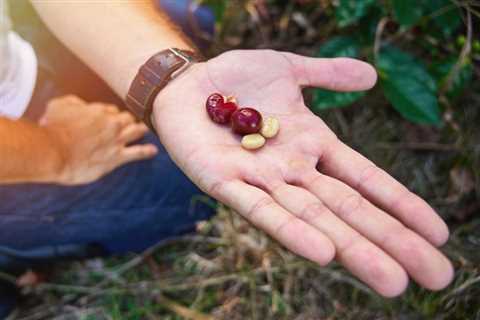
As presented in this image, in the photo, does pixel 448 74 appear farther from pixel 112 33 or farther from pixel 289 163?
pixel 112 33

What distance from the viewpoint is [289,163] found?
1.16 m

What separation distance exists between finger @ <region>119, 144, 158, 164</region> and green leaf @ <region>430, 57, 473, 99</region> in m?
0.88

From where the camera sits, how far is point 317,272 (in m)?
1.63

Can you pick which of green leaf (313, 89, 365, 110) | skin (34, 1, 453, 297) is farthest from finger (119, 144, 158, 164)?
green leaf (313, 89, 365, 110)

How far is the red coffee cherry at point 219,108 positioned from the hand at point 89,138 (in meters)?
0.58

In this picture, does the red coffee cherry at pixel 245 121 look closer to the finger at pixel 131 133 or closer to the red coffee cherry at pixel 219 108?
the red coffee cherry at pixel 219 108

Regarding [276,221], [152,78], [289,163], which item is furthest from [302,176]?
[152,78]

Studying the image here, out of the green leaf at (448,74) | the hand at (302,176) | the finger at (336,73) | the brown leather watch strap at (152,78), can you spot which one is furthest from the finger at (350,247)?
the green leaf at (448,74)

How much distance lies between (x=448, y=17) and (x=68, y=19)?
103 cm

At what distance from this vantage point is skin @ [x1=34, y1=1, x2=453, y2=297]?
37.6 inches

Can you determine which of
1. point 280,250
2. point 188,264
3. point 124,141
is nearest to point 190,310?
point 188,264

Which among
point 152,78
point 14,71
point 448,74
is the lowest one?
point 448,74

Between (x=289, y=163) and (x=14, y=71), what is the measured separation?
0.79 meters

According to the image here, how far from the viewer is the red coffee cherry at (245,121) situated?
1.22 meters
